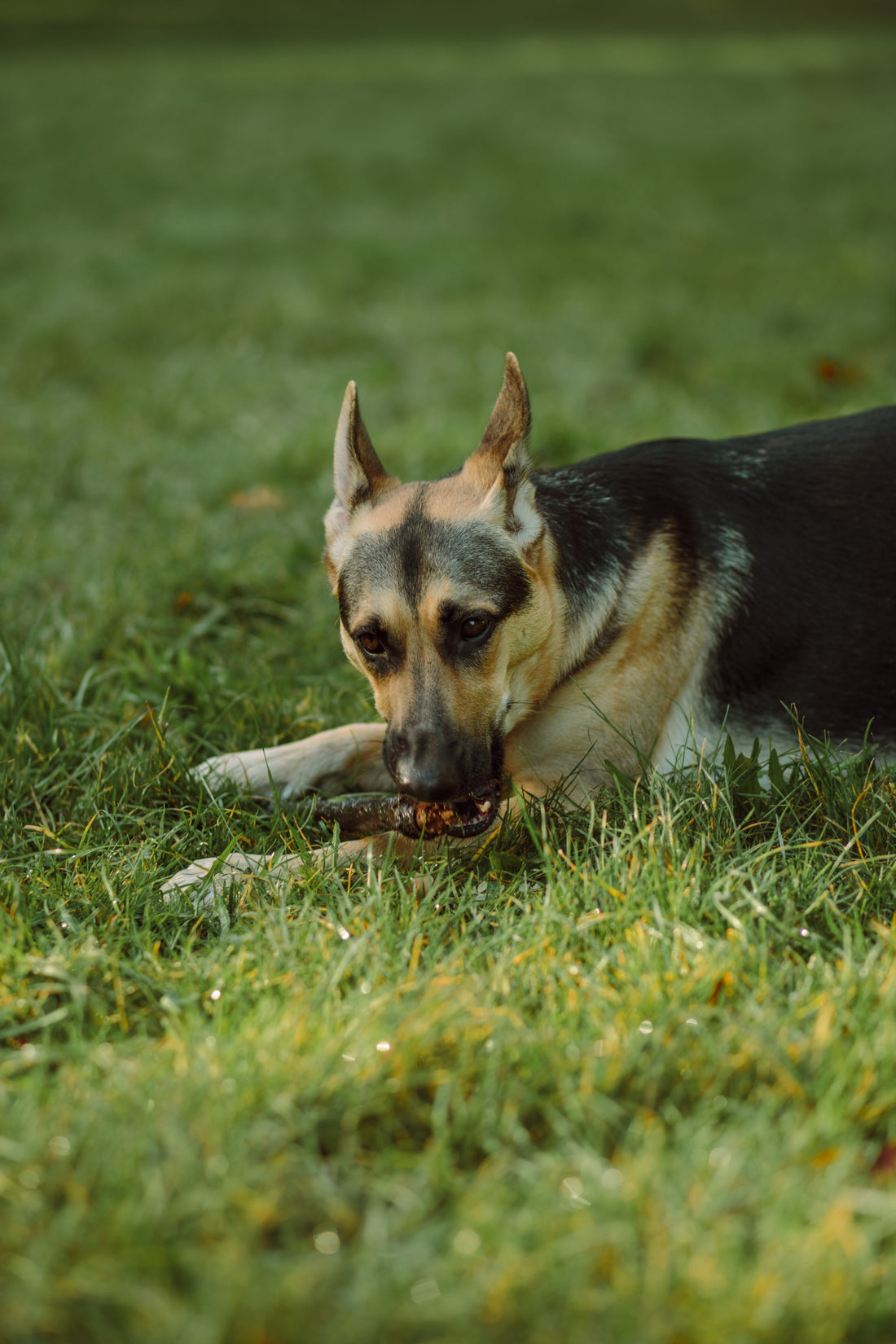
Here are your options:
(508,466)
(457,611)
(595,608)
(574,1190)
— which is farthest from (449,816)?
(574,1190)

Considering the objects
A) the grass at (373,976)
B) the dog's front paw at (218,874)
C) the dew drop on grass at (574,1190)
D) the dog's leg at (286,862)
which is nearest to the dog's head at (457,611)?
the dog's leg at (286,862)

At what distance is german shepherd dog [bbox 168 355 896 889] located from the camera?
306 centimetres

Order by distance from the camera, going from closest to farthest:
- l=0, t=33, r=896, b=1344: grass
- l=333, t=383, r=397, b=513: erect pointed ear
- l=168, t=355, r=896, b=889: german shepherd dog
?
1. l=0, t=33, r=896, b=1344: grass
2. l=168, t=355, r=896, b=889: german shepherd dog
3. l=333, t=383, r=397, b=513: erect pointed ear

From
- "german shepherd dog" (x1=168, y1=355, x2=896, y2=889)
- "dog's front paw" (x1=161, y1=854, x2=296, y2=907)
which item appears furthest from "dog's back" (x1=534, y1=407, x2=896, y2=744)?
"dog's front paw" (x1=161, y1=854, x2=296, y2=907)

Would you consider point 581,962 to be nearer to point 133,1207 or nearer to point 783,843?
point 783,843

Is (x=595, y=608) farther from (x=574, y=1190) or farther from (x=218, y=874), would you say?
(x=574, y=1190)

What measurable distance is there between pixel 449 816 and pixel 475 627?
56cm

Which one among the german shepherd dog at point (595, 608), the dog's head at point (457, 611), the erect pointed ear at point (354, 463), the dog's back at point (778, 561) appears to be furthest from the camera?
→ the erect pointed ear at point (354, 463)

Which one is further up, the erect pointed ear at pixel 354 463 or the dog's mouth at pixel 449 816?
the erect pointed ear at pixel 354 463

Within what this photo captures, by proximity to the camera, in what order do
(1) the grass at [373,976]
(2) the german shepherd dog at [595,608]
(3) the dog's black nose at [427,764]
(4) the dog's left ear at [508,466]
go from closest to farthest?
(1) the grass at [373,976] < (3) the dog's black nose at [427,764] < (2) the german shepherd dog at [595,608] < (4) the dog's left ear at [508,466]

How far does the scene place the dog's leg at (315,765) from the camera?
348 cm

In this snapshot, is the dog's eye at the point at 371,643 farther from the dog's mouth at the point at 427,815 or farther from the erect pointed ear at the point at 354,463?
the erect pointed ear at the point at 354,463

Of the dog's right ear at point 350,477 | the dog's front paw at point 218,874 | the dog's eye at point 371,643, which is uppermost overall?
the dog's right ear at point 350,477

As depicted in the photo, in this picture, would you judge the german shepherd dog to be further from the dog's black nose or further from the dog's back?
the dog's black nose
